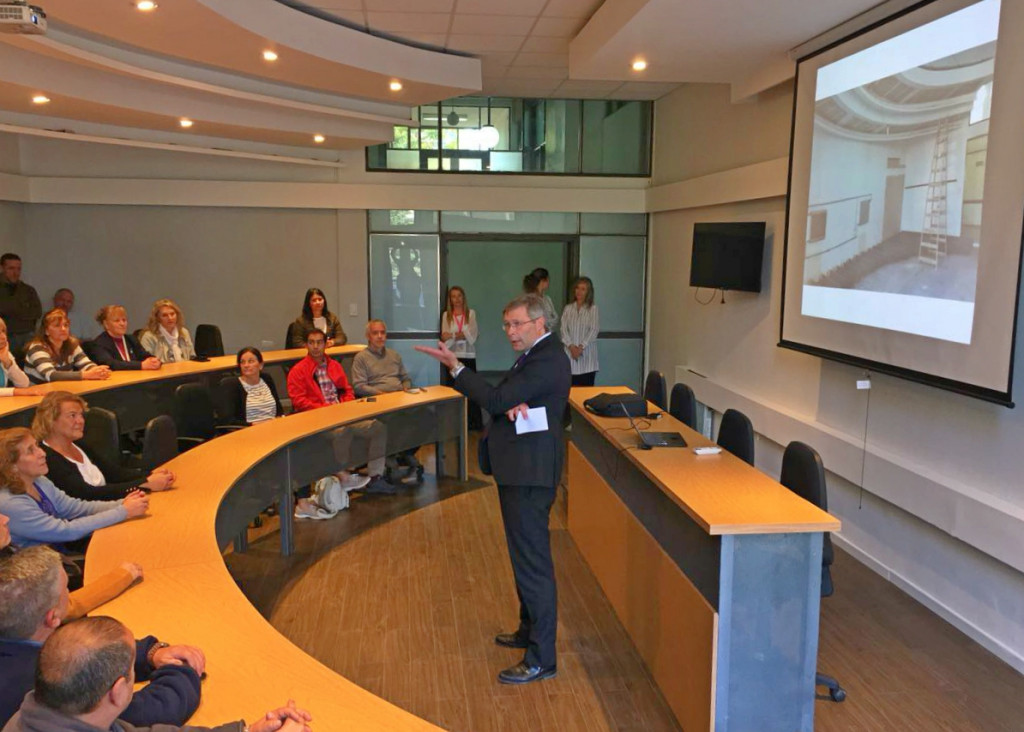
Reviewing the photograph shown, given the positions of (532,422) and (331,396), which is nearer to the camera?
(532,422)

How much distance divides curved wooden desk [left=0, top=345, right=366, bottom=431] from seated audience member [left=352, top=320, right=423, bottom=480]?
44.7 inches

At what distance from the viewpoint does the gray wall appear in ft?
30.6

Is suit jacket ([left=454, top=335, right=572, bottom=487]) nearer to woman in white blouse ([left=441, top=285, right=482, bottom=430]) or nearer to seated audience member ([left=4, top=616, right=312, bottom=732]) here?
seated audience member ([left=4, top=616, right=312, bottom=732])

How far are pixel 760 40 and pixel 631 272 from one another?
15.8 feet

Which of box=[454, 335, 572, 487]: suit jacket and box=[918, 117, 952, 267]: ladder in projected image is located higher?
box=[918, 117, 952, 267]: ladder in projected image

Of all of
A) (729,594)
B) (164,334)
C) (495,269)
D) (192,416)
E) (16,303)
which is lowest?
(729,594)

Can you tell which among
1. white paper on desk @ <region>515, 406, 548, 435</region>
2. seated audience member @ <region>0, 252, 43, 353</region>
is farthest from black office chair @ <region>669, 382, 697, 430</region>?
seated audience member @ <region>0, 252, 43, 353</region>

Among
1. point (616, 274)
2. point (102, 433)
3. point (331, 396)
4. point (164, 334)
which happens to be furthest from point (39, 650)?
point (616, 274)

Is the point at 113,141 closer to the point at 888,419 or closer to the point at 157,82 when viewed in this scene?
the point at 157,82

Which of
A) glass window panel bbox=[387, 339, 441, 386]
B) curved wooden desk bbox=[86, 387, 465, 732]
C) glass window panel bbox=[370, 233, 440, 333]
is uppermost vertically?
glass window panel bbox=[370, 233, 440, 333]

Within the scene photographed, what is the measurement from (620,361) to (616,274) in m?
1.08

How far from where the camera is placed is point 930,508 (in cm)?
435

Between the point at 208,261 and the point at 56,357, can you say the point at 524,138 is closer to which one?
the point at 208,261

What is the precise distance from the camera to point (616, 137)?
9.84 meters
